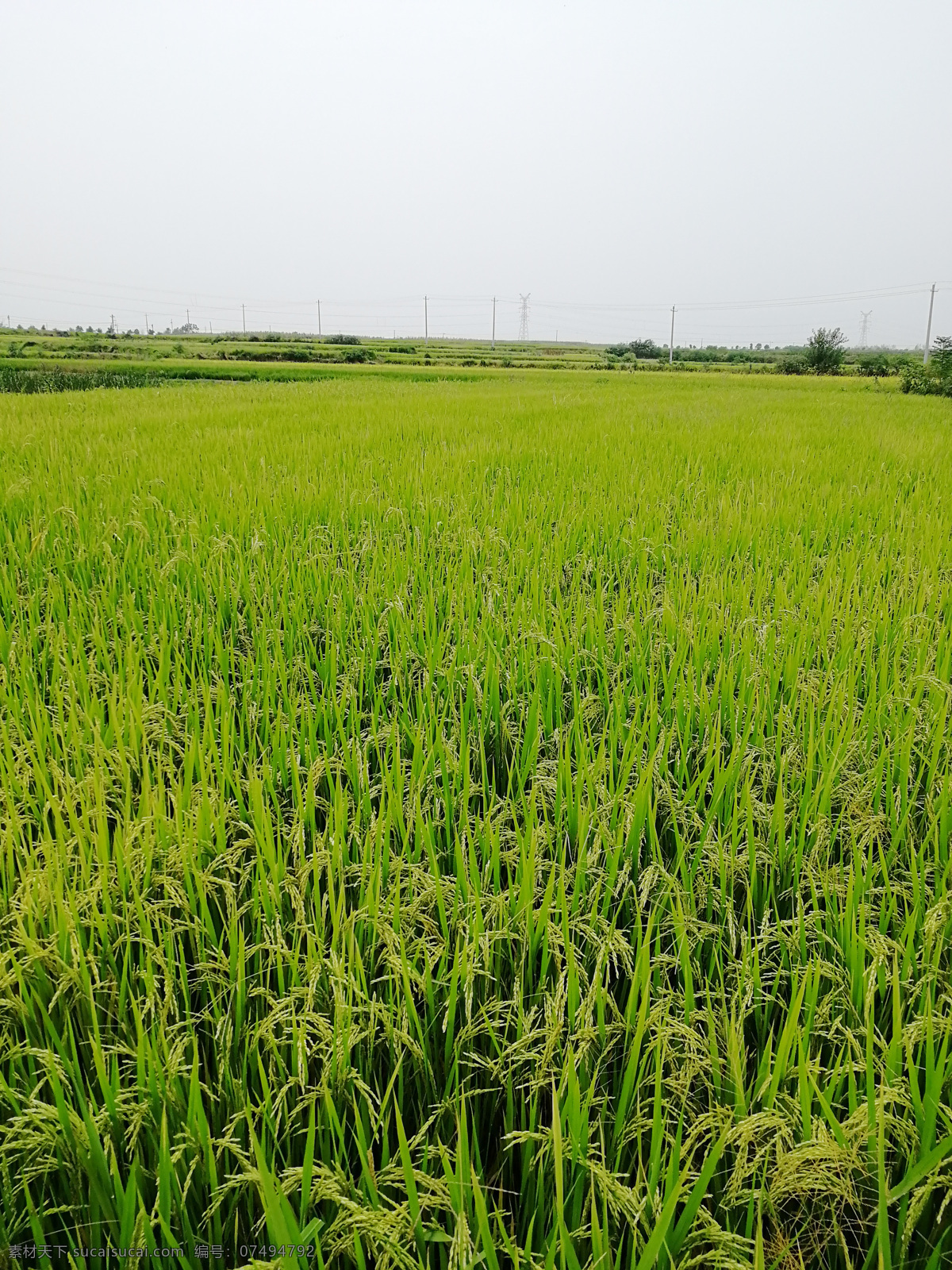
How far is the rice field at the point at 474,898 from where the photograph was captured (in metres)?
0.77

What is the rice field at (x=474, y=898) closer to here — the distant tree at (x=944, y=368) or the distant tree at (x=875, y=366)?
the distant tree at (x=944, y=368)

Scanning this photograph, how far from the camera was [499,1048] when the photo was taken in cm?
93

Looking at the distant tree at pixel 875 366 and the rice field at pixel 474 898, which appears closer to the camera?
the rice field at pixel 474 898

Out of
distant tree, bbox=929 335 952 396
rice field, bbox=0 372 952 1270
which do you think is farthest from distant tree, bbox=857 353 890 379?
rice field, bbox=0 372 952 1270

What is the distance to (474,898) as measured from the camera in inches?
42.2

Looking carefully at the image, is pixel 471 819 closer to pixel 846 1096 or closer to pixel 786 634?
pixel 846 1096

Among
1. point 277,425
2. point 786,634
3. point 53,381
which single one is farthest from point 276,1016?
point 53,381

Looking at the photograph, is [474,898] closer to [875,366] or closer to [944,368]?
[944,368]

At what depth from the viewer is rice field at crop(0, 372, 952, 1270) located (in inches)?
30.1

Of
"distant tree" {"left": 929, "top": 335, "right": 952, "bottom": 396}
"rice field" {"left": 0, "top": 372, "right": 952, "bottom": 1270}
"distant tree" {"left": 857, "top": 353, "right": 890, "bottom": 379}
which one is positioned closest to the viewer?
"rice field" {"left": 0, "top": 372, "right": 952, "bottom": 1270}

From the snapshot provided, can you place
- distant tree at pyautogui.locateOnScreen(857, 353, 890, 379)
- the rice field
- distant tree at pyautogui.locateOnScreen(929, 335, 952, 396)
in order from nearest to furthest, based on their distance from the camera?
1. the rice field
2. distant tree at pyautogui.locateOnScreen(929, 335, 952, 396)
3. distant tree at pyautogui.locateOnScreen(857, 353, 890, 379)

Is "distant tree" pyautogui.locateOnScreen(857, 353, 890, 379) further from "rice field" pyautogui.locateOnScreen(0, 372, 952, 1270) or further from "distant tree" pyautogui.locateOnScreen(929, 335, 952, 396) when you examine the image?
"rice field" pyautogui.locateOnScreen(0, 372, 952, 1270)

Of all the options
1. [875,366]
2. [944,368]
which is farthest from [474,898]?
[875,366]

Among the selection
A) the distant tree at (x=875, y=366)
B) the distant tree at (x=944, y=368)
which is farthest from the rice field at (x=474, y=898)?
the distant tree at (x=875, y=366)
